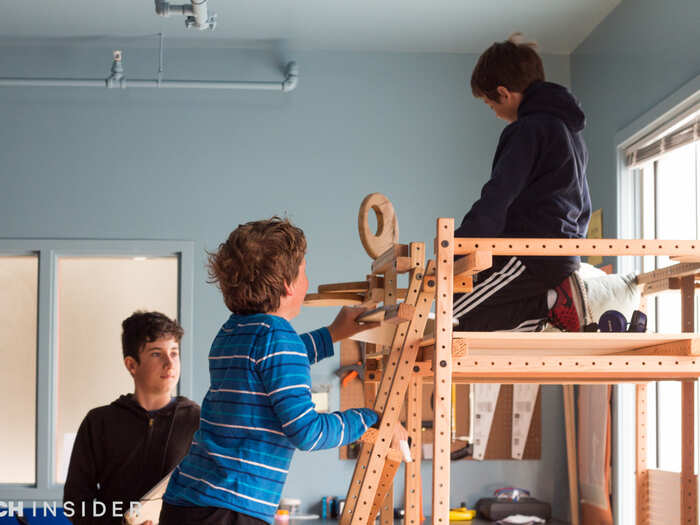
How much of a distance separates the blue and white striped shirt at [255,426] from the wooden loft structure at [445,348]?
0.93 ft

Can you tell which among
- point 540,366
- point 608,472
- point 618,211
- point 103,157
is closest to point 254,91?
point 103,157

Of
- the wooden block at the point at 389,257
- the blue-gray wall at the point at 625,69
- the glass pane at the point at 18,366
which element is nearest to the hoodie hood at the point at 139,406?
the wooden block at the point at 389,257

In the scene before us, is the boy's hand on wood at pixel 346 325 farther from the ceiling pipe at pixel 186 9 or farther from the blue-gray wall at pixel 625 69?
the ceiling pipe at pixel 186 9

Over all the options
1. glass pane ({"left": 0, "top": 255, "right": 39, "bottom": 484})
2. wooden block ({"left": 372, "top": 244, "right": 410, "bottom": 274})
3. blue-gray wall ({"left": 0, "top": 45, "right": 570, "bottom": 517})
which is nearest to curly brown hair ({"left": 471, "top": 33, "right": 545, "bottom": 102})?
wooden block ({"left": 372, "top": 244, "right": 410, "bottom": 274})

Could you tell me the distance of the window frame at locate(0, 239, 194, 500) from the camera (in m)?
4.19

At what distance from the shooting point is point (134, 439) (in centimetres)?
239

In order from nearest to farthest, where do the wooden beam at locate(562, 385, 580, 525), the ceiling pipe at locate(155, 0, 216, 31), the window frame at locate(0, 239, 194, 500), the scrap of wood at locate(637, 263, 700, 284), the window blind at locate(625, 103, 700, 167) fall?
the scrap of wood at locate(637, 263, 700, 284), the window blind at locate(625, 103, 700, 167), the ceiling pipe at locate(155, 0, 216, 31), the wooden beam at locate(562, 385, 580, 525), the window frame at locate(0, 239, 194, 500)

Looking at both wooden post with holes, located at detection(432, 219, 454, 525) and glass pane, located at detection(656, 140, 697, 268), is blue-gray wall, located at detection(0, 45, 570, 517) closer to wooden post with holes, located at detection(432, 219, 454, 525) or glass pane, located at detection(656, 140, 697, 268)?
glass pane, located at detection(656, 140, 697, 268)

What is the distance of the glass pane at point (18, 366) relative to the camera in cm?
427

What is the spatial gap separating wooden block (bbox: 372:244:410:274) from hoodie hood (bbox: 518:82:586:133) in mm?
600

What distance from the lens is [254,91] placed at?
176 inches

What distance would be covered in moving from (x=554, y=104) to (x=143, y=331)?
1.41m

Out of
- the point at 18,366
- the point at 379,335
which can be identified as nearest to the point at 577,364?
the point at 379,335

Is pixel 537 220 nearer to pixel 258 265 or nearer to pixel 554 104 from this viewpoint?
pixel 554 104
